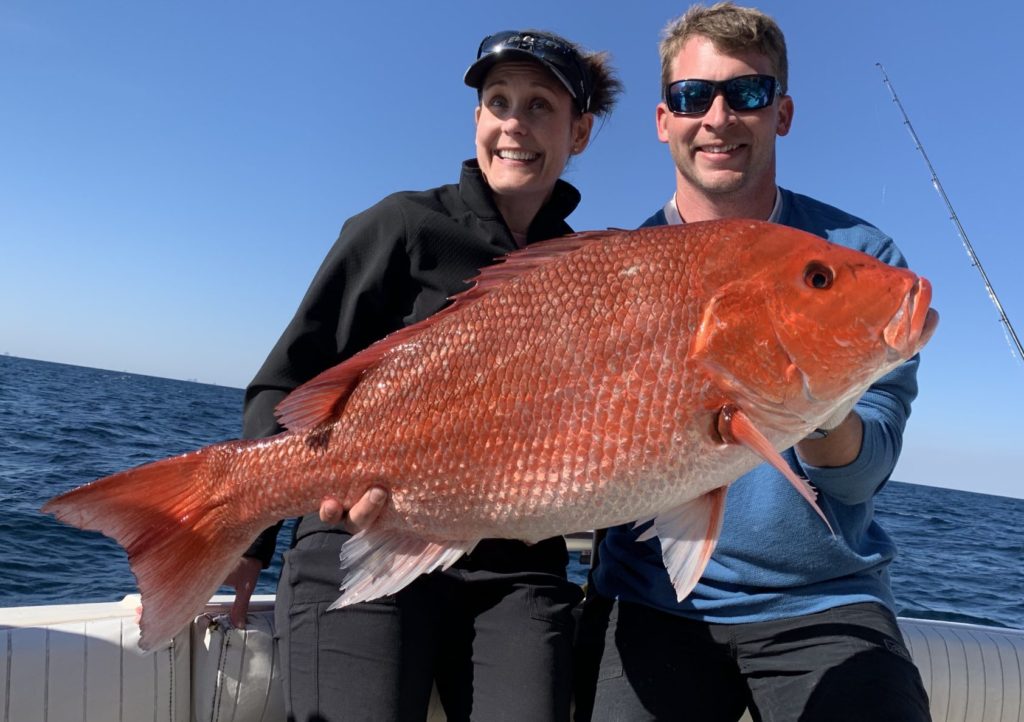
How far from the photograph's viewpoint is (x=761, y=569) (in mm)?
2627

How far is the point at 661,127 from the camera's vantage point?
3432 millimetres

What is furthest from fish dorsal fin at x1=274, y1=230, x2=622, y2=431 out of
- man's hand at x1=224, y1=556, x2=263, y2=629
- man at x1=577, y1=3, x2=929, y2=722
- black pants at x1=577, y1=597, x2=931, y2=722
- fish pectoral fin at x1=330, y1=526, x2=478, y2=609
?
black pants at x1=577, y1=597, x2=931, y2=722

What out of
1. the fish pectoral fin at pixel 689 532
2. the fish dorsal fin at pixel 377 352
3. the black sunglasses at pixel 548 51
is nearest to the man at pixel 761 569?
the fish pectoral fin at pixel 689 532

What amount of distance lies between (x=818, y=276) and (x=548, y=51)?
154 cm

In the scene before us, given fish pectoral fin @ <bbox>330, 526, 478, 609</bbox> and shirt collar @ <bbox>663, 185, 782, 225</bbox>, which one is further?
shirt collar @ <bbox>663, 185, 782, 225</bbox>

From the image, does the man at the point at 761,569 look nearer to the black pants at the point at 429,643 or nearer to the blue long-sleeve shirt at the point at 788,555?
the blue long-sleeve shirt at the point at 788,555

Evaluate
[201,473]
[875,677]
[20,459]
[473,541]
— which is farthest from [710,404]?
[20,459]

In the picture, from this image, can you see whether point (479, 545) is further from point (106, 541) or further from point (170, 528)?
point (106, 541)

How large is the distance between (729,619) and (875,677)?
19.7 inches

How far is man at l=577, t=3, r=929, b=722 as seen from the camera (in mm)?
2346

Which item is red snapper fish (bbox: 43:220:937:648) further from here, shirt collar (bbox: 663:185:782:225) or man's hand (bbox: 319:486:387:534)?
shirt collar (bbox: 663:185:782:225)

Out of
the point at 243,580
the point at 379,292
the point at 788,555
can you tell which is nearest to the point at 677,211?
the point at 379,292

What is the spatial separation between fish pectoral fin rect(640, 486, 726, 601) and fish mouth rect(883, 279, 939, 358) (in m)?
0.59

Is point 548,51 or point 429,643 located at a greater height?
point 548,51
